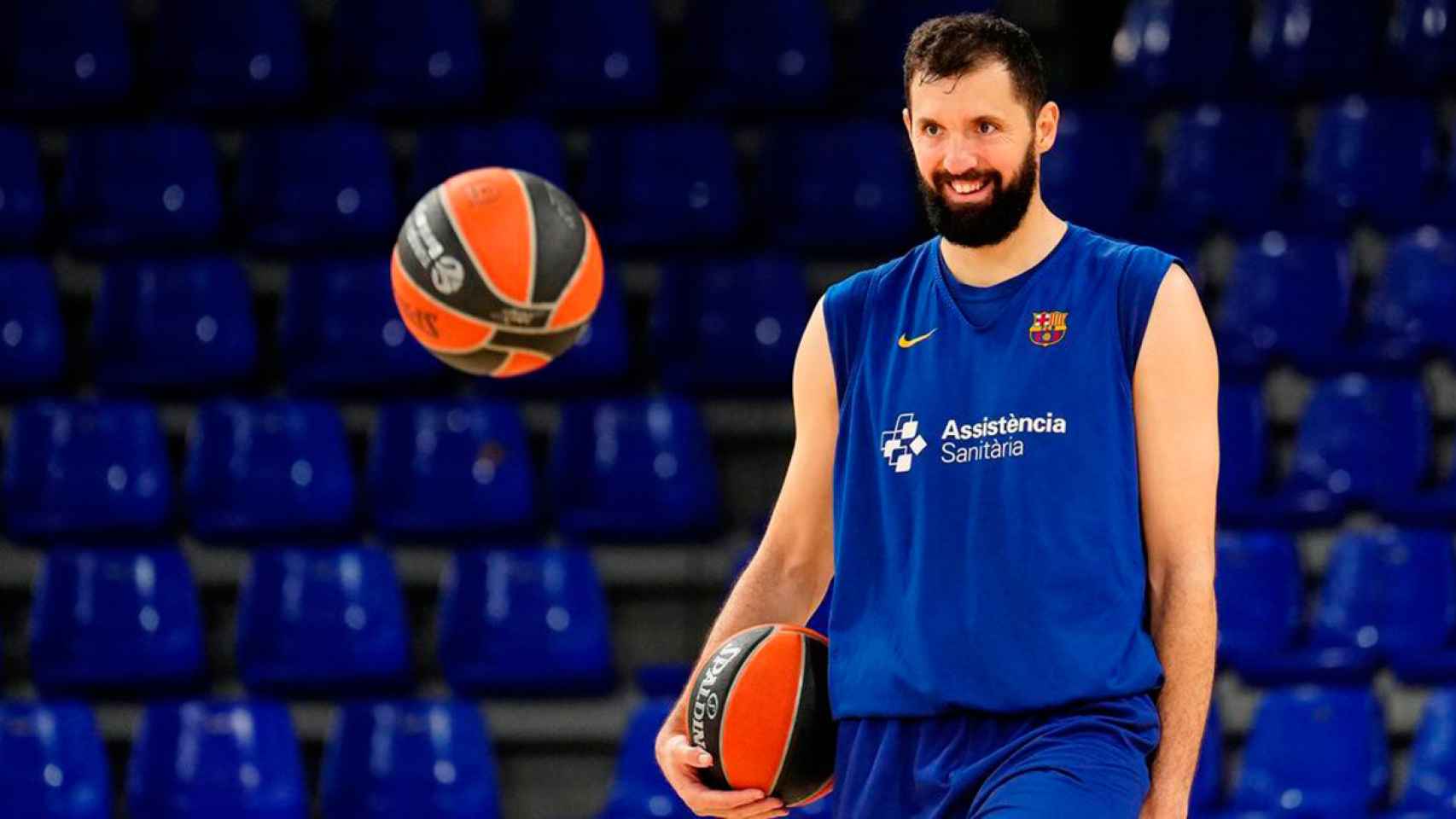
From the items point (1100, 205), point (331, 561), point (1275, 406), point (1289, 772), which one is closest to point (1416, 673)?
point (1289, 772)

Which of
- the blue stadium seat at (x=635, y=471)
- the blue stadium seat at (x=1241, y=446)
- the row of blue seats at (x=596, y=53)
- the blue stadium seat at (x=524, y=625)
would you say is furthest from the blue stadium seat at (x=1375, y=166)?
the blue stadium seat at (x=524, y=625)

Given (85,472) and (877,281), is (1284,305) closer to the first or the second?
(85,472)

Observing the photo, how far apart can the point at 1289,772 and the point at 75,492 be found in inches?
154

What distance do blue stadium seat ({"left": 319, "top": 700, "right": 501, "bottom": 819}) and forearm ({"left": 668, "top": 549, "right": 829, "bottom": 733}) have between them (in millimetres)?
3252

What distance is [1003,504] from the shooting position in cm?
283

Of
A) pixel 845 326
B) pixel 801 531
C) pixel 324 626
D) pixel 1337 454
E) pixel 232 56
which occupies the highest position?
pixel 232 56

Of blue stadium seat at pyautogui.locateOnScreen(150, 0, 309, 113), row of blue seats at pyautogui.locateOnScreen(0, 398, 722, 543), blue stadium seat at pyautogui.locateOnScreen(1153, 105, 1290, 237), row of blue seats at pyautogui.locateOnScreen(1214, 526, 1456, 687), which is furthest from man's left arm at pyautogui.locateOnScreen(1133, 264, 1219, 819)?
blue stadium seat at pyautogui.locateOnScreen(150, 0, 309, 113)

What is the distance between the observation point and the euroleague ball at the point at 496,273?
404cm

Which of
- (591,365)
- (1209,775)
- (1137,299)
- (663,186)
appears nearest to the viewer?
(1137,299)

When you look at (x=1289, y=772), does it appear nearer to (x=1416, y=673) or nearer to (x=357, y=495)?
(x=1416, y=673)

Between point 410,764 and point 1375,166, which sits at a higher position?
point 1375,166

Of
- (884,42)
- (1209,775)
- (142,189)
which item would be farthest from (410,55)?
(1209,775)

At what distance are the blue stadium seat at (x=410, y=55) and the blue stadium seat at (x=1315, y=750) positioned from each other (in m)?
3.50

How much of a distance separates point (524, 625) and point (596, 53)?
2.24 meters
